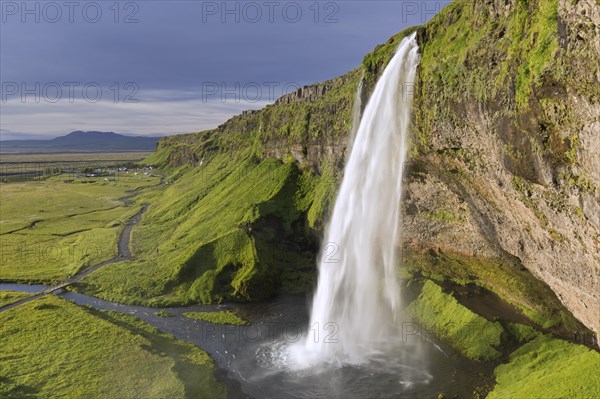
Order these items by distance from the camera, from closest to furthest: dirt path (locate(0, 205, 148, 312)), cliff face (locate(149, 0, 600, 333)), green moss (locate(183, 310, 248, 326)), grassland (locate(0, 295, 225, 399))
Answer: cliff face (locate(149, 0, 600, 333)) < grassland (locate(0, 295, 225, 399)) < green moss (locate(183, 310, 248, 326)) < dirt path (locate(0, 205, 148, 312))

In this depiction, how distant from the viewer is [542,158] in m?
24.8

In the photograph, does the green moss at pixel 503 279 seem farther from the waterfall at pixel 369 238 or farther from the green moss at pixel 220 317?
the green moss at pixel 220 317

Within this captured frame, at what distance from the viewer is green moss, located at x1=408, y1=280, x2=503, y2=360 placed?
32.4 metres

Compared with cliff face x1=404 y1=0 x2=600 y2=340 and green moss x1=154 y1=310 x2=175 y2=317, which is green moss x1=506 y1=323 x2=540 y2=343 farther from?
green moss x1=154 y1=310 x2=175 y2=317

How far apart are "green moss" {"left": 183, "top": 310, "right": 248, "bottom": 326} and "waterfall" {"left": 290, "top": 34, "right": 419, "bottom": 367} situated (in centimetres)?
777

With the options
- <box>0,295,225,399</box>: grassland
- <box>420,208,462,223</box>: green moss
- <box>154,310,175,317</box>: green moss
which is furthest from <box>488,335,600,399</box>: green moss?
<box>154,310,175,317</box>: green moss

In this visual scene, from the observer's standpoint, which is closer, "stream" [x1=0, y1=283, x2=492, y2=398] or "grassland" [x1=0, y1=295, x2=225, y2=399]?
"stream" [x1=0, y1=283, x2=492, y2=398]

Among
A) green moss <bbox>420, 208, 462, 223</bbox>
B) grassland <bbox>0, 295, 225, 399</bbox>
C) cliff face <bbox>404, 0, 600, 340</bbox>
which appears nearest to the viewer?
cliff face <bbox>404, 0, 600, 340</bbox>

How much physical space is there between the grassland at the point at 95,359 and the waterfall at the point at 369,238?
29.9 ft

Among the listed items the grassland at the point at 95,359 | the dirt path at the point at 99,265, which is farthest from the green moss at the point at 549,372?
the dirt path at the point at 99,265

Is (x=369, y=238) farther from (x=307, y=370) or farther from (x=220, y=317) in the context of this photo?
(x=220, y=317)

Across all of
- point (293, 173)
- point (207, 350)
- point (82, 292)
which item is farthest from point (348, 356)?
point (293, 173)

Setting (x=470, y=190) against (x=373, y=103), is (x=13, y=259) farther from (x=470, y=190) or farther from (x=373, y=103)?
(x=470, y=190)

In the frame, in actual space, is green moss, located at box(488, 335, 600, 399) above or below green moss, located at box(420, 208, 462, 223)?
below
